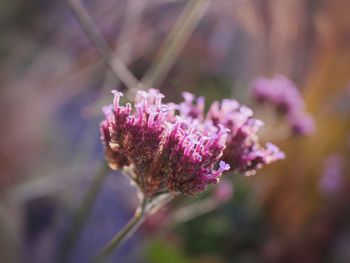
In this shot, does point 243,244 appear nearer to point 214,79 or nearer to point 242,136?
point 214,79

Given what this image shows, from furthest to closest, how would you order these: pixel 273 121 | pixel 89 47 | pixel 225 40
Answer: pixel 225 40
pixel 89 47
pixel 273 121

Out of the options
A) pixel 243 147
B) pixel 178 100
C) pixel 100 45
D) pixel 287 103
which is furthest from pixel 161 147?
pixel 178 100

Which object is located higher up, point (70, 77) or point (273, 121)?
point (70, 77)

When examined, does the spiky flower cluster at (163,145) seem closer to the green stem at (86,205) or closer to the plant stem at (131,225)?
the plant stem at (131,225)

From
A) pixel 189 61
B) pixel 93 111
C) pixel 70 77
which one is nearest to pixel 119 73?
pixel 93 111

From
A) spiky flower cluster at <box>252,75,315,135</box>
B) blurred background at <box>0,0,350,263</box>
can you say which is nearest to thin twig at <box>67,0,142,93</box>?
spiky flower cluster at <box>252,75,315,135</box>

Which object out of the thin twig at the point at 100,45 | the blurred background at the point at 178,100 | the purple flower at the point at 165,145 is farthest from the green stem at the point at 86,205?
the purple flower at the point at 165,145

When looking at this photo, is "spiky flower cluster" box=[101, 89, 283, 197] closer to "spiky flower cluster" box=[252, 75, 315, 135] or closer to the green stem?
the green stem
